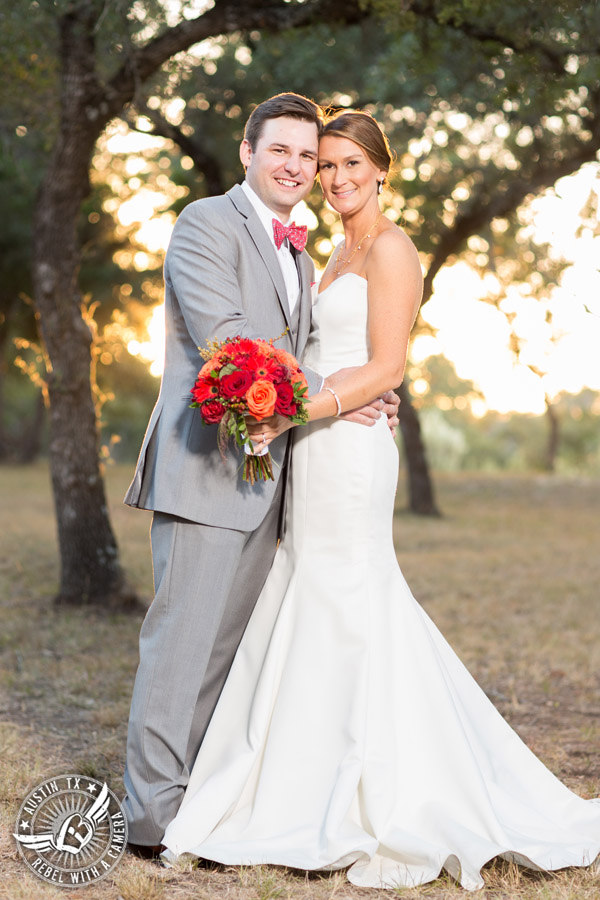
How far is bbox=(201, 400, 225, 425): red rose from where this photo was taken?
2.99 meters

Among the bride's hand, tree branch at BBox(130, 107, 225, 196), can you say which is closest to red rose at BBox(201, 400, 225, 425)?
the bride's hand

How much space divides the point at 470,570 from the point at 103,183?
47.0 feet

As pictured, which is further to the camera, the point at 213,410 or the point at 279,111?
the point at 279,111

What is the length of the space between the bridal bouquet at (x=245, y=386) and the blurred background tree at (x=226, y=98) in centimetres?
351

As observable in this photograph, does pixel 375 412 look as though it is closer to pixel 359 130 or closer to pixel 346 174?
pixel 346 174

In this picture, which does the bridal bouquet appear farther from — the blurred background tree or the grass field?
the blurred background tree

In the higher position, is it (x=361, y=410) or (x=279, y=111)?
(x=279, y=111)

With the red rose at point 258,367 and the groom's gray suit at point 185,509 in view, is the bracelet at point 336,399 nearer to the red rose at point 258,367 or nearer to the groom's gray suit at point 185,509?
the groom's gray suit at point 185,509

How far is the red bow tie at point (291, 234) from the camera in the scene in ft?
11.4

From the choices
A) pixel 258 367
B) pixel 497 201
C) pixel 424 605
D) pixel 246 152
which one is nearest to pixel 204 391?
pixel 258 367

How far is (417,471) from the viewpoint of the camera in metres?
17.1

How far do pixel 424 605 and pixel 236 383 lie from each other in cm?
646

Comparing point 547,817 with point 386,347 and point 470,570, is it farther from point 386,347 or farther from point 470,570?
point 470,570

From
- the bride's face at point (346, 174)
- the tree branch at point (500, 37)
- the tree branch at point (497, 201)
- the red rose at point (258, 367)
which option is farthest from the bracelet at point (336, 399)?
the tree branch at point (497, 201)
